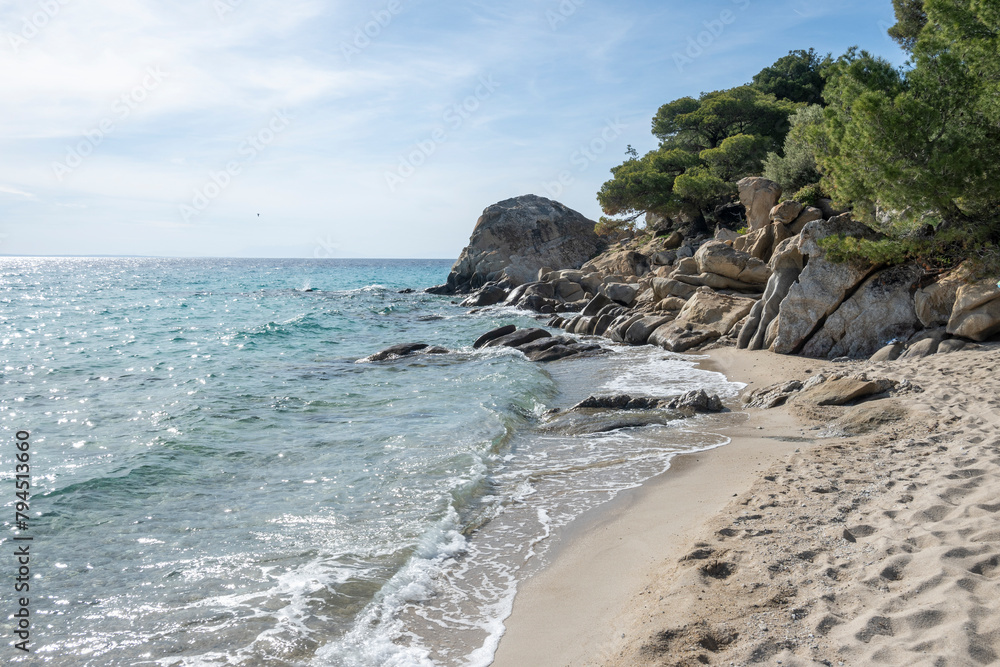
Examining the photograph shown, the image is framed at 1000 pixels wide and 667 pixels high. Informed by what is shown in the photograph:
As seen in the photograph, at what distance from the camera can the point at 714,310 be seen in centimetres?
2072

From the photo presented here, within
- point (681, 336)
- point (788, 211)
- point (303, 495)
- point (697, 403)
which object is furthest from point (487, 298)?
point (303, 495)

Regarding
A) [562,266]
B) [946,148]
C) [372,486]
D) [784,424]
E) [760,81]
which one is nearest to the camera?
[372,486]

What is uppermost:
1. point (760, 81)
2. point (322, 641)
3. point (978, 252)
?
point (760, 81)

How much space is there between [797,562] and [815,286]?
12.4 metres

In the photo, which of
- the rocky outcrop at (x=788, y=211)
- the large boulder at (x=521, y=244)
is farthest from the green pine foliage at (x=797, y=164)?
the large boulder at (x=521, y=244)

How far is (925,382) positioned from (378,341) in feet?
67.0

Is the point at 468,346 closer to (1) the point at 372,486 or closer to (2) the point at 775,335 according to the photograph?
(2) the point at 775,335

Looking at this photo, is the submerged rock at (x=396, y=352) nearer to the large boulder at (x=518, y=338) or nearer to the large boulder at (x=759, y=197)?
the large boulder at (x=518, y=338)

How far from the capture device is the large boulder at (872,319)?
1479 cm

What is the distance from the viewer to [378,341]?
26.8 metres

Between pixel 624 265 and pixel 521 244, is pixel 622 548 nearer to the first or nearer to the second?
pixel 624 265

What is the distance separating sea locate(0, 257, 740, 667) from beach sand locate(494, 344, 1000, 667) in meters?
0.65

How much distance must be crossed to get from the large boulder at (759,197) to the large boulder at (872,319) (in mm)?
8733

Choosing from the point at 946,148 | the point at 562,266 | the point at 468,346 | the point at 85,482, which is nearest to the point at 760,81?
the point at 562,266
